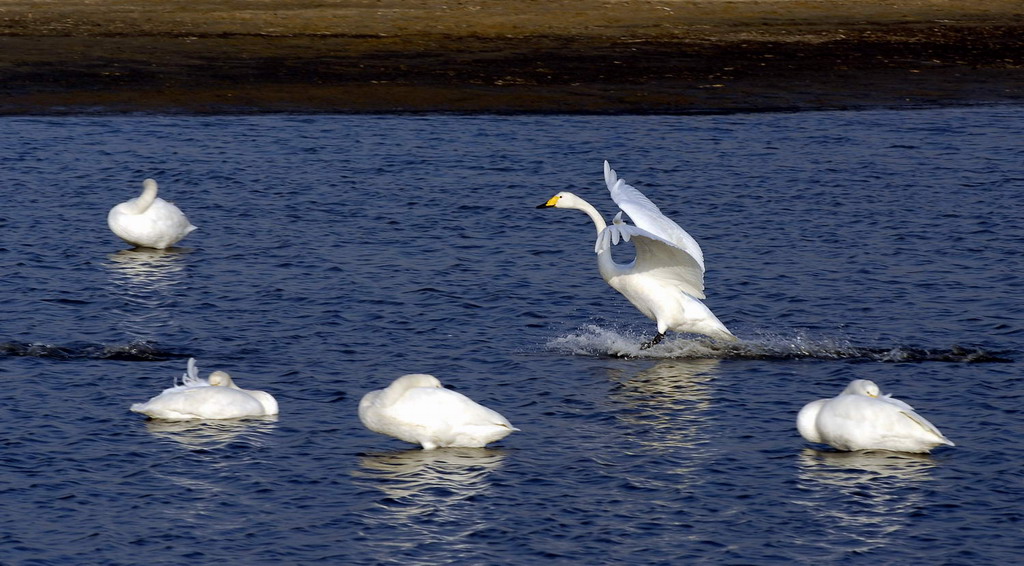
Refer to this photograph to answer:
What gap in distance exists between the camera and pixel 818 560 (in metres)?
9.79

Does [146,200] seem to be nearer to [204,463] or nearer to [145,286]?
[145,286]

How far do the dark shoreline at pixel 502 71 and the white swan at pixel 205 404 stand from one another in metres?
14.6

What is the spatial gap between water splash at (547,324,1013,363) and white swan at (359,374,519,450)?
3.06 m

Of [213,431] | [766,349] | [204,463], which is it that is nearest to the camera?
[204,463]

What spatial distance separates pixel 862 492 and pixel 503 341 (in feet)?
14.9

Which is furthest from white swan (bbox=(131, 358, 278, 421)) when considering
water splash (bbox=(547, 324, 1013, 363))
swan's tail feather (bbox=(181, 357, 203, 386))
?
water splash (bbox=(547, 324, 1013, 363))

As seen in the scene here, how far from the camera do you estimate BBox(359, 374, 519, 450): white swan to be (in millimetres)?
11438

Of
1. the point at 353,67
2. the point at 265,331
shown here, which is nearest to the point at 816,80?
the point at 353,67

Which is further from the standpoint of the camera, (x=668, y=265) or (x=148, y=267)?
(x=148, y=267)

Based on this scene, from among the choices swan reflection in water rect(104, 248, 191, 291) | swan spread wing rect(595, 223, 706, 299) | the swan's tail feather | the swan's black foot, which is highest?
swan spread wing rect(595, 223, 706, 299)

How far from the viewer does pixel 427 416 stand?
11.5m

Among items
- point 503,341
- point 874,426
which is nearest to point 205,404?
point 503,341

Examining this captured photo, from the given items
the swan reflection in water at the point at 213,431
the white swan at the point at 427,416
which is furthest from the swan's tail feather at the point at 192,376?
the white swan at the point at 427,416

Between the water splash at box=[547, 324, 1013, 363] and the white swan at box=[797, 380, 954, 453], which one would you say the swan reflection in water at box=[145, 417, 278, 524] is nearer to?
the water splash at box=[547, 324, 1013, 363]
